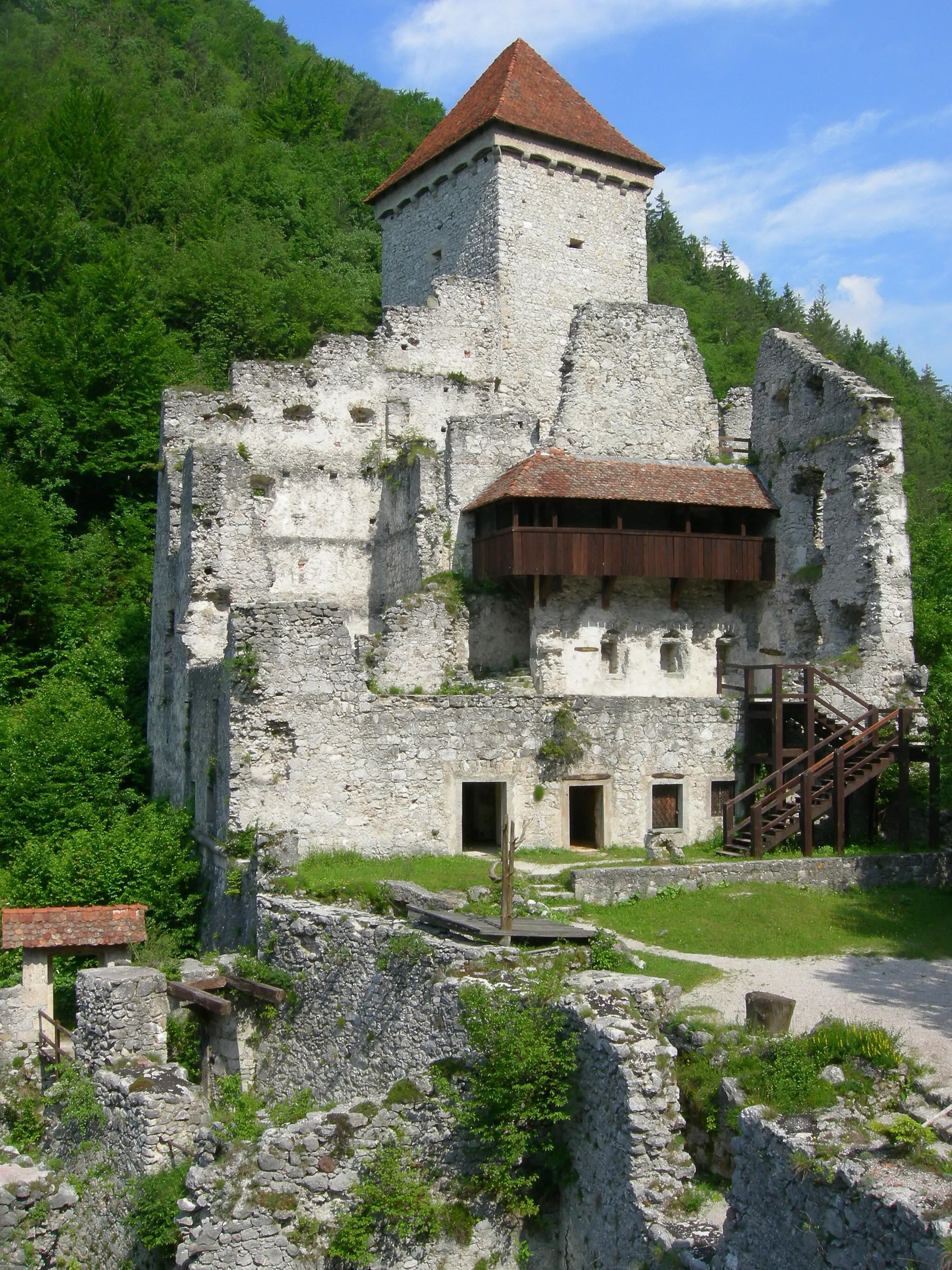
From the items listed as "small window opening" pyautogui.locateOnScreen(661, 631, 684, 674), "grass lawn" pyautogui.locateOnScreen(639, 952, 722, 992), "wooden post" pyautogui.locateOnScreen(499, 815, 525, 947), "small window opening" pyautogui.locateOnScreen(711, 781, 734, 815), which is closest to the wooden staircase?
"small window opening" pyautogui.locateOnScreen(711, 781, 734, 815)

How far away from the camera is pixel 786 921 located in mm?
15906

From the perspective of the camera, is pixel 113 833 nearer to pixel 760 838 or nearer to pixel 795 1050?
pixel 760 838

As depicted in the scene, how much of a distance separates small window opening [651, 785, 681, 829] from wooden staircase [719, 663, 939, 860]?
39.3 inches

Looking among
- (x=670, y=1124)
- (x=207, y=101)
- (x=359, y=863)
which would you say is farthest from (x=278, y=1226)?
(x=207, y=101)

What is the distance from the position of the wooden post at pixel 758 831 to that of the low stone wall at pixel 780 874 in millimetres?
434

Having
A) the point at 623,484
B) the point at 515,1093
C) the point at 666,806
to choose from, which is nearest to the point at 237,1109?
the point at 515,1093

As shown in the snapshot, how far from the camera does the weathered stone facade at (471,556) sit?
18.3 meters

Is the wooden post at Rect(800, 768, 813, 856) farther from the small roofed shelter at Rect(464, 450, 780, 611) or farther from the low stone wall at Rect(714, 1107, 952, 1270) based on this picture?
the low stone wall at Rect(714, 1107, 952, 1270)

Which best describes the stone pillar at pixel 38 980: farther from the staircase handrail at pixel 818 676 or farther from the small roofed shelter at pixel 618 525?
the staircase handrail at pixel 818 676

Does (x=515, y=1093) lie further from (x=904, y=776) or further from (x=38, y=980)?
(x=904, y=776)

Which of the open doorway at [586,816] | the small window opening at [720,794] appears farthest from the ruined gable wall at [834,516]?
the open doorway at [586,816]

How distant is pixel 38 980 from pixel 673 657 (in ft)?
46.9

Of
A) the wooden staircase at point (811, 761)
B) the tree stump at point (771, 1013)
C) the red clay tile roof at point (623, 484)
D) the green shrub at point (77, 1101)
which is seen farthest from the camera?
the red clay tile roof at point (623, 484)

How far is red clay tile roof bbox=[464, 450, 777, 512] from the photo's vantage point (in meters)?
24.2
